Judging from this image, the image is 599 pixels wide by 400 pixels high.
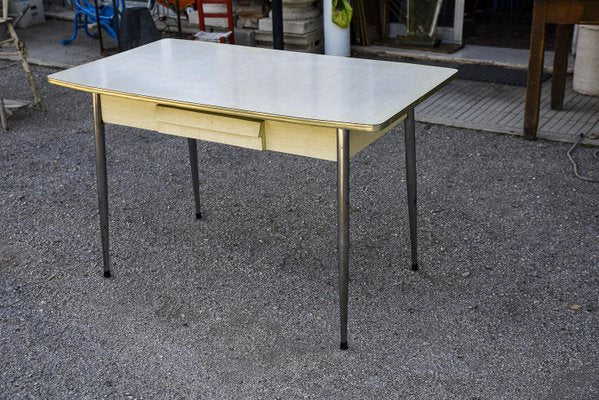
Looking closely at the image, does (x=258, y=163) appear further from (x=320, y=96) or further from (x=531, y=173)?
(x=320, y=96)

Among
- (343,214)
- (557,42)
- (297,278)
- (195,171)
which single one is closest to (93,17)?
(195,171)

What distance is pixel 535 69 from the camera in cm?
517

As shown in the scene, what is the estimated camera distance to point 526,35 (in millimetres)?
8156

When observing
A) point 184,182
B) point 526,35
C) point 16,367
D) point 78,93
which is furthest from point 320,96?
point 526,35

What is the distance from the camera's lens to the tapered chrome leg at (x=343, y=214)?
293 cm

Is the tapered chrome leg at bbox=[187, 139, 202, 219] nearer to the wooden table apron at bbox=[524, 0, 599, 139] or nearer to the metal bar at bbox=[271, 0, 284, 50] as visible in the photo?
the wooden table apron at bbox=[524, 0, 599, 139]

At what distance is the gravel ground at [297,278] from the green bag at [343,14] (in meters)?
2.09

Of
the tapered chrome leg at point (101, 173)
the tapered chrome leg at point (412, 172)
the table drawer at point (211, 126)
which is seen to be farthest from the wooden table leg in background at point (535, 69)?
the tapered chrome leg at point (101, 173)

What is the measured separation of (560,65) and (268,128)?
3360mm

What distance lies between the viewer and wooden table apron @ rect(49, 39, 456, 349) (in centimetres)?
296

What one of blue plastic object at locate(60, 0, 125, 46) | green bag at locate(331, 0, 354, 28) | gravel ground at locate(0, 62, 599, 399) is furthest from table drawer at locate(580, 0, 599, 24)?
blue plastic object at locate(60, 0, 125, 46)

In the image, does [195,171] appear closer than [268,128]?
No

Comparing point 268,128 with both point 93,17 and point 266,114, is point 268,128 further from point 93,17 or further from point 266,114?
point 93,17

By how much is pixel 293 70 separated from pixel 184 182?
1651 millimetres
